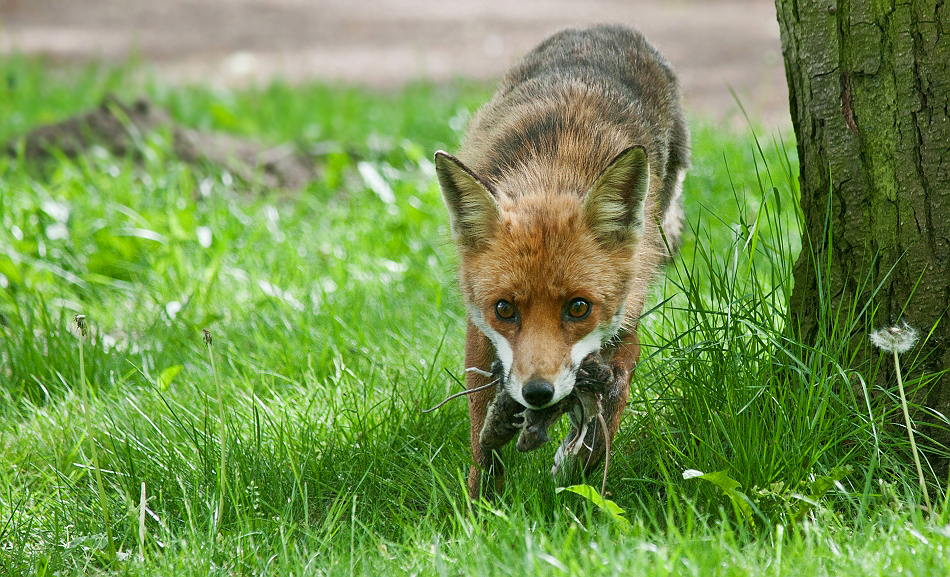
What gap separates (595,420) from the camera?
3330mm

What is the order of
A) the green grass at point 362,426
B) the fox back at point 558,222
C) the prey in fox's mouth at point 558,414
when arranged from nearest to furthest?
the green grass at point 362,426, the prey in fox's mouth at point 558,414, the fox back at point 558,222

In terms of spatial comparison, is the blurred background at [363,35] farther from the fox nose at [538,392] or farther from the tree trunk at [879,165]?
the fox nose at [538,392]

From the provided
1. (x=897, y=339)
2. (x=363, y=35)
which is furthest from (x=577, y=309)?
(x=363, y=35)

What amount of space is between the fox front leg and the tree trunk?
79cm

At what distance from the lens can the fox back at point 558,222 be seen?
327 cm

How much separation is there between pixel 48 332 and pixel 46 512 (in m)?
1.39

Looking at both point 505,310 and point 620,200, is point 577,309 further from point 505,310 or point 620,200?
point 620,200

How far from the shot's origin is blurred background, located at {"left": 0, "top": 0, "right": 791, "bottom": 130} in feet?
40.7

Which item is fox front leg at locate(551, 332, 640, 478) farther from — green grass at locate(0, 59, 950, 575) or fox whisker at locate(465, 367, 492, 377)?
fox whisker at locate(465, 367, 492, 377)

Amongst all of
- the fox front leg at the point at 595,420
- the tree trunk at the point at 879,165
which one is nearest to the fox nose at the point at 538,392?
the fox front leg at the point at 595,420

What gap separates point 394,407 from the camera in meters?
Result: 3.79

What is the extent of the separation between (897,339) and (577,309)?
1.20 meters

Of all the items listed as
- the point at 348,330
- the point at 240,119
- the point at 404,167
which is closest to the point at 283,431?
the point at 348,330

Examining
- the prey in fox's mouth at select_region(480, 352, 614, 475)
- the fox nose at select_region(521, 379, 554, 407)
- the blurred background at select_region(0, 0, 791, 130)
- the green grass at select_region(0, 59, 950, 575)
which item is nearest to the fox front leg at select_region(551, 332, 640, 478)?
the prey in fox's mouth at select_region(480, 352, 614, 475)
